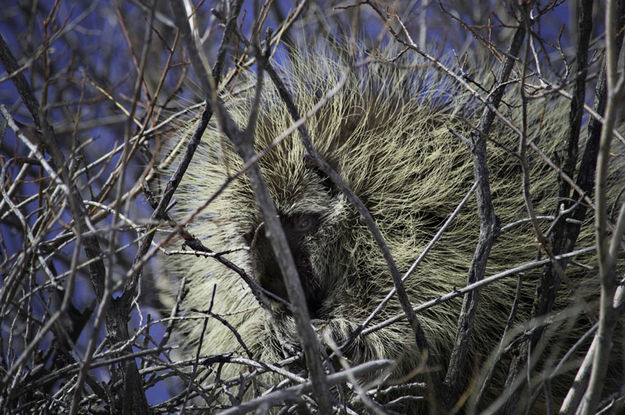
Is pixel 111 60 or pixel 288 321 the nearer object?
pixel 288 321

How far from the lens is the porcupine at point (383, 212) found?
2143mm

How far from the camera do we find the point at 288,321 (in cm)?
232

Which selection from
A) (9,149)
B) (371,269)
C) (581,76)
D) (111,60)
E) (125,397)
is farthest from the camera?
(111,60)

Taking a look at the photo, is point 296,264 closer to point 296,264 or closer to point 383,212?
point 296,264

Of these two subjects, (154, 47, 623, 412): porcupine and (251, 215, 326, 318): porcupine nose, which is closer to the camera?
(154, 47, 623, 412): porcupine

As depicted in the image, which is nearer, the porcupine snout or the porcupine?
the porcupine

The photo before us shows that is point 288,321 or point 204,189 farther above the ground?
point 204,189

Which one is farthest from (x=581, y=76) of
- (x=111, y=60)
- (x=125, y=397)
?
(x=111, y=60)

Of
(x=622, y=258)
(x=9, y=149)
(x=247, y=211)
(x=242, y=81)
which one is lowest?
(x=622, y=258)

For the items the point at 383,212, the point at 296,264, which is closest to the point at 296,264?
the point at 296,264

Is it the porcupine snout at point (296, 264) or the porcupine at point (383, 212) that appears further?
the porcupine snout at point (296, 264)

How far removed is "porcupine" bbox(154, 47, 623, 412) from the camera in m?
2.14

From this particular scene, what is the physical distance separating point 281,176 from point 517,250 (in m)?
0.96

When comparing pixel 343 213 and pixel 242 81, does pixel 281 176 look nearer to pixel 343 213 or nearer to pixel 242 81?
pixel 343 213
